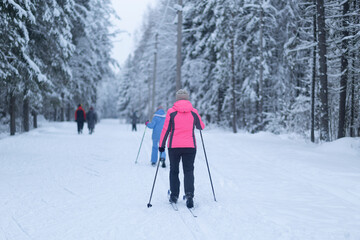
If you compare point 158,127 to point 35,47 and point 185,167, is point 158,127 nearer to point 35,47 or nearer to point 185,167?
point 185,167

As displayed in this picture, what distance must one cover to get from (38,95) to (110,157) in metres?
5.96

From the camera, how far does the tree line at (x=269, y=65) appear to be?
13.1 m

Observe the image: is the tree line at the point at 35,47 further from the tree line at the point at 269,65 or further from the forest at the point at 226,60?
the tree line at the point at 269,65

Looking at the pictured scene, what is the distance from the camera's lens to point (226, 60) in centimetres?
2152

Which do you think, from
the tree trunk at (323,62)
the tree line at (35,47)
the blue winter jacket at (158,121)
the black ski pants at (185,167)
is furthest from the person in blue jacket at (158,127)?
the tree trunk at (323,62)

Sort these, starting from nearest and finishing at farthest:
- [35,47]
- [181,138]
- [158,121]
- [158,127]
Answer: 1. [181,138]
2. [158,121]
3. [158,127]
4. [35,47]

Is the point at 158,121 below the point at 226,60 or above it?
below

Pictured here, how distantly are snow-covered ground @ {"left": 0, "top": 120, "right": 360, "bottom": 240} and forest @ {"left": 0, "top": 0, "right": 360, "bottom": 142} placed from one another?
3720 millimetres

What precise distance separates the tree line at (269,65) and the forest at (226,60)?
71mm

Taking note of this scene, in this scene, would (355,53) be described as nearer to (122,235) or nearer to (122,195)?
(122,195)

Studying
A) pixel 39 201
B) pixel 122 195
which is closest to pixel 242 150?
pixel 122 195

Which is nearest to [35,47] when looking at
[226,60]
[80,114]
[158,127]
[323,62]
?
[158,127]

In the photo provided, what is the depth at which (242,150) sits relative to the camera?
12.1 m

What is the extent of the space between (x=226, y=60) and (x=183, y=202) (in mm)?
17191
